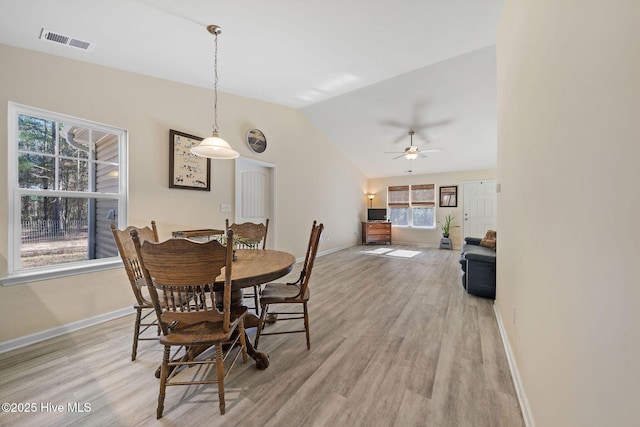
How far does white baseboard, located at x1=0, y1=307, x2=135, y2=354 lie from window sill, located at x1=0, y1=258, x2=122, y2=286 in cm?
47

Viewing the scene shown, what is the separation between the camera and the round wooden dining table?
1512 millimetres

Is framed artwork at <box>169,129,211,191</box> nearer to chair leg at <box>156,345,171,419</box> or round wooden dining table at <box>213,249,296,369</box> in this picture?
round wooden dining table at <box>213,249,296,369</box>

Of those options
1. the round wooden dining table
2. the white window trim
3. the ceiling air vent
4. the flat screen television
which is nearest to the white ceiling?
the ceiling air vent

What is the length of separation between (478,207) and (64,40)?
8597 mm

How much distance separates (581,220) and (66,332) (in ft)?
12.3

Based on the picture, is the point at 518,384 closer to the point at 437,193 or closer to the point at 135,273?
the point at 135,273

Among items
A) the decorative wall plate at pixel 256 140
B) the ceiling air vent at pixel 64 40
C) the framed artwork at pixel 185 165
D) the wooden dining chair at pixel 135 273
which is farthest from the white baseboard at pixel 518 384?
the ceiling air vent at pixel 64 40

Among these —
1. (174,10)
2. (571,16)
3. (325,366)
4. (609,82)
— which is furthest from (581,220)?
(174,10)

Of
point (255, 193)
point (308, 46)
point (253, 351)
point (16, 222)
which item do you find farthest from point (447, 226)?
point (16, 222)

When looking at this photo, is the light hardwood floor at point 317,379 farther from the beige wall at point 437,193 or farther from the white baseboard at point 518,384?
the beige wall at point 437,193

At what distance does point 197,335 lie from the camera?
4.54ft

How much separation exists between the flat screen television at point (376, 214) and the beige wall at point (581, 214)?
670 centimetres

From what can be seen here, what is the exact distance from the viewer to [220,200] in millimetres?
3662

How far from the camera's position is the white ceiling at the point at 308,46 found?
6.41ft
